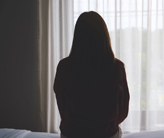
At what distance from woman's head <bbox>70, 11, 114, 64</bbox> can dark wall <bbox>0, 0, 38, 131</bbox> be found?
172cm

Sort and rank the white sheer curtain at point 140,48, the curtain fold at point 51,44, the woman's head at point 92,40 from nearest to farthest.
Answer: the woman's head at point 92,40 → the white sheer curtain at point 140,48 → the curtain fold at point 51,44

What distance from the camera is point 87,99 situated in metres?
1.08

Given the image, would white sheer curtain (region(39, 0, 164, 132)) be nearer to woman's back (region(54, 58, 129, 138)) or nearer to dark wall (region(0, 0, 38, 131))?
dark wall (region(0, 0, 38, 131))

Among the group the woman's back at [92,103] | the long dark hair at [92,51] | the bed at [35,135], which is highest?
the long dark hair at [92,51]

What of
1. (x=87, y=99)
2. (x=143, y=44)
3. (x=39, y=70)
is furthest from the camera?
(x=39, y=70)

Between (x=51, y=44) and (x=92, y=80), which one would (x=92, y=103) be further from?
(x=51, y=44)

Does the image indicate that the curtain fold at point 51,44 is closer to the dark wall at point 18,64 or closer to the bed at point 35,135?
the dark wall at point 18,64

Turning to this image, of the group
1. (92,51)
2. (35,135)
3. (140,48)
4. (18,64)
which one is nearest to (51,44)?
(18,64)

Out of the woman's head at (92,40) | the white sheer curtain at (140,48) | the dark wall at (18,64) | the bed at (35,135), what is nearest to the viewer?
the woman's head at (92,40)

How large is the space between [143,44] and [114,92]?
153 centimetres

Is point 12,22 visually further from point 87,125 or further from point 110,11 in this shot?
point 87,125

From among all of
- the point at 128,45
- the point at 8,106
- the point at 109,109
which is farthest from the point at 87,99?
the point at 8,106

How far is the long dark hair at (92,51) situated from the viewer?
3.51 feet

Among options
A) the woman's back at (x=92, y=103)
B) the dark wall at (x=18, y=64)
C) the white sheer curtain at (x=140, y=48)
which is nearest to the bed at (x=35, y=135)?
the woman's back at (x=92, y=103)
